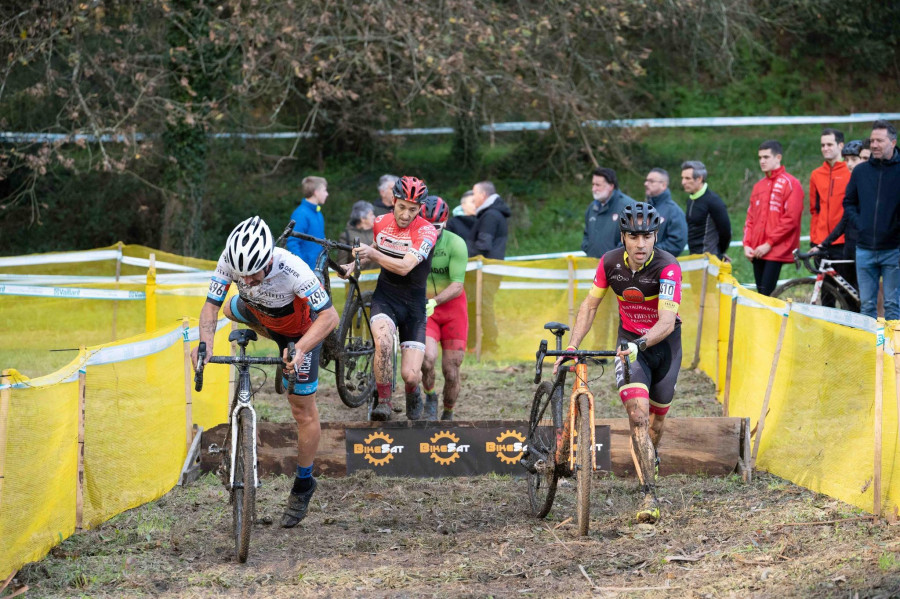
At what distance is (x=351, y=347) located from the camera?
9.38 m

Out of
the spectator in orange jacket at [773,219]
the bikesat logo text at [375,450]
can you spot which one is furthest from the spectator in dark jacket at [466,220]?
the bikesat logo text at [375,450]

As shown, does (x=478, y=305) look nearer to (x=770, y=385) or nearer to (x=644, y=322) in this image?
(x=770, y=385)

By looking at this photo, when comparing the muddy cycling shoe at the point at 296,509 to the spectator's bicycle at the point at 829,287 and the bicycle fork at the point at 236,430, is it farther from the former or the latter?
the spectator's bicycle at the point at 829,287

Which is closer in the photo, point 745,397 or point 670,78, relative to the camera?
point 745,397

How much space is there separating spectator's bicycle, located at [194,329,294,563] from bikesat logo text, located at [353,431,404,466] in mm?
1950

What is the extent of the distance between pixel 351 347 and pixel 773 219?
519cm

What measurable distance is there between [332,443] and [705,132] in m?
19.8

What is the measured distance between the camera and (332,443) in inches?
324

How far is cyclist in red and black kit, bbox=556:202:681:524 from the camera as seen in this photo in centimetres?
685

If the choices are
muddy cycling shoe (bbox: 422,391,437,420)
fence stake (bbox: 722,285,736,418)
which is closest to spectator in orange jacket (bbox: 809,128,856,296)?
fence stake (bbox: 722,285,736,418)

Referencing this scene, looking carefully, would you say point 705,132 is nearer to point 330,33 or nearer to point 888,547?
point 330,33

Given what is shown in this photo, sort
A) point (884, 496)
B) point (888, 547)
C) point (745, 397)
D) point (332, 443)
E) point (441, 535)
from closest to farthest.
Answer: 1. point (888, 547)
2. point (884, 496)
3. point (441, 535)
4. point (332, 443)
5. point (745, 397)

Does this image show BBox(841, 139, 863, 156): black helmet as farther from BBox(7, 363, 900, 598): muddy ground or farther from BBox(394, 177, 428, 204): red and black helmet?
BBox(394, 177, 428, 204): red and black helmet

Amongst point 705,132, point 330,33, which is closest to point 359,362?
point 330,33
